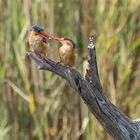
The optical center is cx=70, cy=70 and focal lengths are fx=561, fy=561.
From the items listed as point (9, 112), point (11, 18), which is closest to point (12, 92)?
Answer: point (9, 112)

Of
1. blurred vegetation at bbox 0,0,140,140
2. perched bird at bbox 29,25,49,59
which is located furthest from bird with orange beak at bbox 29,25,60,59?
blurred vegetation at bbox 0,0,140,140

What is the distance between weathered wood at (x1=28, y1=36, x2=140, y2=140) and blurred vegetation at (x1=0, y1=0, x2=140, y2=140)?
65 cm

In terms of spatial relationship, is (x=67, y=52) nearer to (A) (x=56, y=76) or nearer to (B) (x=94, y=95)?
(B) (x=94, y=95)

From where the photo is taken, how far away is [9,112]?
79.5 inches

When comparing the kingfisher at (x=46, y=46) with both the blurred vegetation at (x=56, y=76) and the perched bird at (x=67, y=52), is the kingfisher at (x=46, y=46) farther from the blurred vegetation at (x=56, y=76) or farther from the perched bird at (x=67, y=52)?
the blurred vegetation at (x=56, y=76)

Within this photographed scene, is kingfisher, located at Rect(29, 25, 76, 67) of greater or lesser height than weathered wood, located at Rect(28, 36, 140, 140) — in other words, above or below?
above

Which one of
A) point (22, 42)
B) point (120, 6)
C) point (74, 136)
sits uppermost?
point (120, 6)

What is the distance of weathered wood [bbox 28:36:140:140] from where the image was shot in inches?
47.3

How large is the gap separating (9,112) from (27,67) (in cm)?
17

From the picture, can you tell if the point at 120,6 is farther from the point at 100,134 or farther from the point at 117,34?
the point at 100,134

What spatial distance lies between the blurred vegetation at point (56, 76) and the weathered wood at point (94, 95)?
2.14 ft

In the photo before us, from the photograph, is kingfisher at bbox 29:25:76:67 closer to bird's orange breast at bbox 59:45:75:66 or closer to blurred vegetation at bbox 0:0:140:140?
bird's orange breast at bbox 59:45:75:66

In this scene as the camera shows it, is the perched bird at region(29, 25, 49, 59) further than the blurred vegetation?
No

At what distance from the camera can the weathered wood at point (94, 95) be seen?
1201mm
